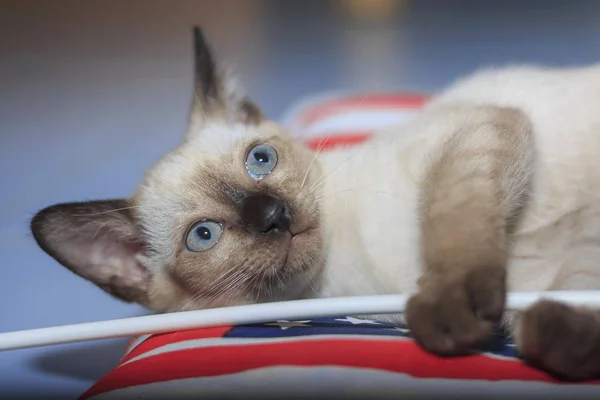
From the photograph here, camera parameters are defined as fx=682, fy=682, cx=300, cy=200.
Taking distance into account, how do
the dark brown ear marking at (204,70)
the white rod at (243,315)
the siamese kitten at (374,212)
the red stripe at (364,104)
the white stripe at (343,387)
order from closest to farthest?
→ the white stripe at (343,387) < the white rod at (243,315) < the siamese kitten at (374,212) < the dark brown ear marking at (204,70) < the red stripe at (364,104)

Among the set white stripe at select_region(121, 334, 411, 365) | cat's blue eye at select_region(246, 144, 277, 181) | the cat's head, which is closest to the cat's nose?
the cat's head

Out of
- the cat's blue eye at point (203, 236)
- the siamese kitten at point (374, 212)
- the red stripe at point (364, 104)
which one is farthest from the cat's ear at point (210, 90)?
the red stripe at point (364, 104)

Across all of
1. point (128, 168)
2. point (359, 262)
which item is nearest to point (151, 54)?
point (128, 168)

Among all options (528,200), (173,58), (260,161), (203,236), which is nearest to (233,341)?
(203,236)

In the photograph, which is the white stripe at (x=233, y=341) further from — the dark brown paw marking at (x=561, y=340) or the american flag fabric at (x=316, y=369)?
the dark brown paw marking at (x=561, y=340)

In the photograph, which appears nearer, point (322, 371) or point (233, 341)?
point (322, 371)

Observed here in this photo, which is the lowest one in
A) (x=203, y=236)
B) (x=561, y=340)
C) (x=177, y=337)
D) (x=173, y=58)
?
(x=561, y=340)

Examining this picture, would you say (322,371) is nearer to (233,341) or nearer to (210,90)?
(233,341)
